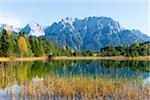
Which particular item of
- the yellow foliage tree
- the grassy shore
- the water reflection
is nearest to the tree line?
the yellow foliage tree

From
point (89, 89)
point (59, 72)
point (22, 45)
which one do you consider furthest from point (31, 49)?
point (89, 89)

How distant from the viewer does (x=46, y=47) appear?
91812 mm

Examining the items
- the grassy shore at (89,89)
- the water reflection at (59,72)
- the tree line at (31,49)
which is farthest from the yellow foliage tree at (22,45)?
the grassy shore at (89,89)

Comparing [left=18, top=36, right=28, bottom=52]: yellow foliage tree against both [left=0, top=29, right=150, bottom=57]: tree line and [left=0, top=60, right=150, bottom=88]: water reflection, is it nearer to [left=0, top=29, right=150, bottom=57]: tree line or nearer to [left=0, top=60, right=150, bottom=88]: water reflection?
[left=0, top=29, right=150, bottom=57]: tree line

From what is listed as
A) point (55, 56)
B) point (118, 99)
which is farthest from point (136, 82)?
point (55, 56)

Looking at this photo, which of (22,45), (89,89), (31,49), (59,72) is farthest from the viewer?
(31,49)

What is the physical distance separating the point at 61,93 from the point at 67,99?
1.22 meters

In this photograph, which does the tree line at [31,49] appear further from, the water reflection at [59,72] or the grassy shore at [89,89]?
the grassy shore at [89,89]

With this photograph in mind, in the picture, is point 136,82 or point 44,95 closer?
point 44,95

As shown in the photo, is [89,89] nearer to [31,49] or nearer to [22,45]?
[22,45]

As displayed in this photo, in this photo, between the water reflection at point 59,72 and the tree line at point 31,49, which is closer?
the water reflection at point 59,72

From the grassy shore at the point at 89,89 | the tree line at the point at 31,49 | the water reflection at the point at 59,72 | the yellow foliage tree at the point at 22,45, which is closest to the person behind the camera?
the grassy shore at the point at 89,89

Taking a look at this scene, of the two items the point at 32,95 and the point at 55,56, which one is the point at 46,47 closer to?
the point at 55,56

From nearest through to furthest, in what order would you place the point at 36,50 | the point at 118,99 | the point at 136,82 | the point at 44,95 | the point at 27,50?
1. the point at 118,99
2. the point at 44,95
3. the point at 136,82
4. the point at 27,50
5. the point at 36,50
